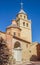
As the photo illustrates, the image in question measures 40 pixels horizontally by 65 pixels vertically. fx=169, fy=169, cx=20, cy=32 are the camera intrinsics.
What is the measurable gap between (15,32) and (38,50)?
10.6m

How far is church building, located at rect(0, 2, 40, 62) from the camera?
38.5m

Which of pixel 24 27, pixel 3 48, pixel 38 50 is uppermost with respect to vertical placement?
pixel 24 27

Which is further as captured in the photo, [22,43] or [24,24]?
[24,24]

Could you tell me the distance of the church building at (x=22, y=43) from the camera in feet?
126

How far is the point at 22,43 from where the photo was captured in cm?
4525

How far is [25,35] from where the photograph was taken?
59438 millimetres

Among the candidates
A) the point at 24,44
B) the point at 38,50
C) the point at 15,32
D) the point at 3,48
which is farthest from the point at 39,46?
the point at 3,48

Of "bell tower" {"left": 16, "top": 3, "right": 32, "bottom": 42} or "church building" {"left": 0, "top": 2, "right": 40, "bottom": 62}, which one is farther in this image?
"bell tower" {"left": 16, "top": 3, "right": 32, "bottom": 42}

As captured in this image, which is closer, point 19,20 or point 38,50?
point 38,50

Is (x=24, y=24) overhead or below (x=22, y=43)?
overhead

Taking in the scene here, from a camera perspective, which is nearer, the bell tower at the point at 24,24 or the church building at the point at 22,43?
the church building at the point at 22,43

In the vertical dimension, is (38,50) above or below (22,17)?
below

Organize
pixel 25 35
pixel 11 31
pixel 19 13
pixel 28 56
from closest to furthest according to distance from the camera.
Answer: pixel 28 56 < pixel 11 31 < pixel 25 35 < pixel 19 13

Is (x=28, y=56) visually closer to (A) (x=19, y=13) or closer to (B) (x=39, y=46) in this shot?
(B) (x=39, y=46)
